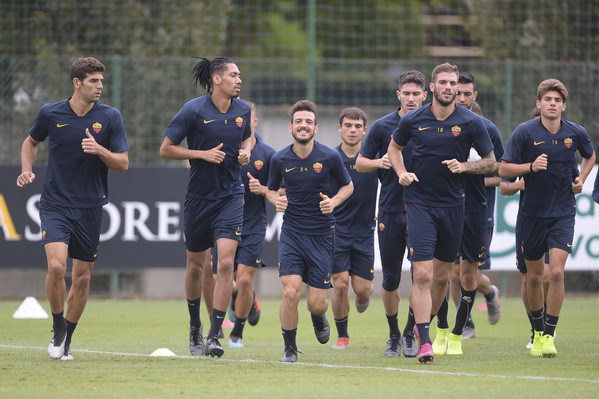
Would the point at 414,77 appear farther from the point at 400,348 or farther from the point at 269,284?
the point at 269,284

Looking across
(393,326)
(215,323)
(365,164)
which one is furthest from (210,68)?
(393,326)

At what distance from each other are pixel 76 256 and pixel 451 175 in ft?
11.0

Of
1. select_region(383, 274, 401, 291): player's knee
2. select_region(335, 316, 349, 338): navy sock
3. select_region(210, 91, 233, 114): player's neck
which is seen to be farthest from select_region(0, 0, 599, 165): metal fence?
select_region(210, 91, 233, 114): player's neck

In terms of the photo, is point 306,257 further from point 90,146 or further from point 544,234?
point 544,234

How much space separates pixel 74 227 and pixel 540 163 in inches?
164

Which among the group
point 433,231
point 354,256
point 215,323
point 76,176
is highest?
point 76,176

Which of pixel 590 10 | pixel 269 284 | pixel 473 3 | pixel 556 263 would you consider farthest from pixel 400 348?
pixel 473 3

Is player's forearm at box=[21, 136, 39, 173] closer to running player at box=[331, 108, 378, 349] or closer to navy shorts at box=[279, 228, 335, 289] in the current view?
navy shorts at box=[279, 228, 335, 289]

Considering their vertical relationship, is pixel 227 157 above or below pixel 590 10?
below

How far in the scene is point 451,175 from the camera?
9125mm

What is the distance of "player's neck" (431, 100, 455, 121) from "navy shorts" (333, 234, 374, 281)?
1.98 m

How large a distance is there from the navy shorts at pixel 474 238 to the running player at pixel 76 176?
11.1ft

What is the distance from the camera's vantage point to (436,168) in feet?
29.8

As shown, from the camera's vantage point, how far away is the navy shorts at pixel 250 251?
10.8 meters
